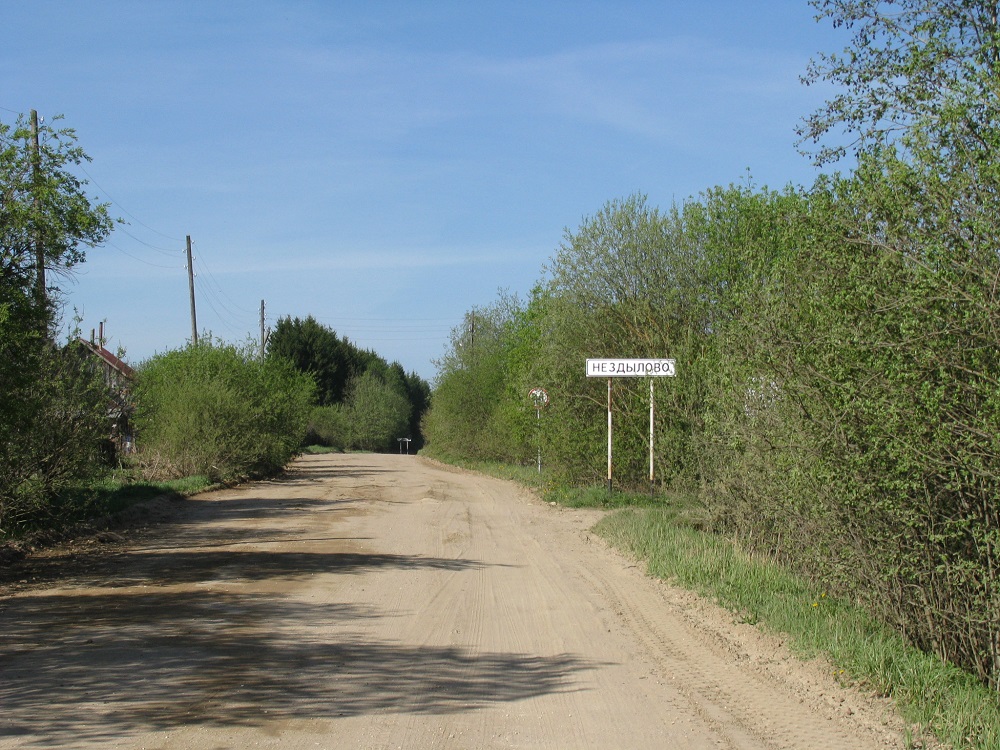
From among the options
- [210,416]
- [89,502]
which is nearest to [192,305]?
[210,416]

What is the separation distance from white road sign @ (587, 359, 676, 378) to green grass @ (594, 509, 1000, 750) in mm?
5798

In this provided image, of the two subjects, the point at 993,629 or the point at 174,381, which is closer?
the point at 993,629

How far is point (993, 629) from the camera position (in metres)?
7.00

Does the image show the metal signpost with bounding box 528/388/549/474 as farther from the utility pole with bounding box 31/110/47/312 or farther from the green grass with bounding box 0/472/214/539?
the utility pole with bounding box 31/110/47/312

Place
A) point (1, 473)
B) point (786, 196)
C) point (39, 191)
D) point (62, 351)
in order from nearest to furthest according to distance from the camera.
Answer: point (39, 191) → point (1, 473) → point (62, 351) → point (786, 196)

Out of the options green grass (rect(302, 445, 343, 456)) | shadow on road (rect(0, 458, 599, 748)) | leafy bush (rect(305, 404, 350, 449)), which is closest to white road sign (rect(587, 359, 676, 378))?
shadow on road (rect(0, 458, 599, 748))

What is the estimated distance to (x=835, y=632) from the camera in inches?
315

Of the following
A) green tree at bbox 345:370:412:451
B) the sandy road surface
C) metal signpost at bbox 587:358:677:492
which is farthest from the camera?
green tree at bbox 345:370:412:451

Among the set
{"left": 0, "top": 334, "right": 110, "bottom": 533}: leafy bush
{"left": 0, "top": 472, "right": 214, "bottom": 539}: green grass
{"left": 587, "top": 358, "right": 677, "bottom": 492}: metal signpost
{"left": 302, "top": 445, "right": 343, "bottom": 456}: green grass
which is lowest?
{"left": 302, "top": 445, "right": 343, "bottom": 456}: green grass

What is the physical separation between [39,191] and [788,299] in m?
9.56

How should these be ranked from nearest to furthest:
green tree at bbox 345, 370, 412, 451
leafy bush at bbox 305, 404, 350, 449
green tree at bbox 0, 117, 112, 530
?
green tree at bbox 0, 117, 112, 530 → leafy bush at bbox 305, 404, 350, 449 → green tree at bbox 345, 370, 412, 451

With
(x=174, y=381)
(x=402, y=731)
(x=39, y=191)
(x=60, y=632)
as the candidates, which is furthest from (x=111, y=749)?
(x=174, y=381)

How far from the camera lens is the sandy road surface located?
5926mm

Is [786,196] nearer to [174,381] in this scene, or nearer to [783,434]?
[783,434]
